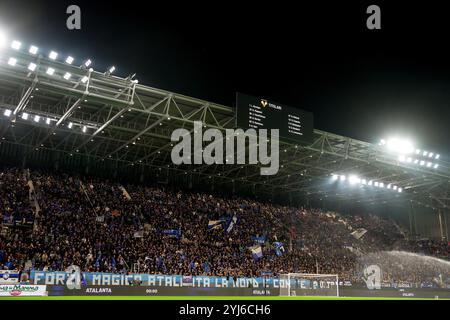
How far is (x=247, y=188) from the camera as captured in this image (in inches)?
1938

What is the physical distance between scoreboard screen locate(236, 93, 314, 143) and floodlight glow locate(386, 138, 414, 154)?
10.0 metres

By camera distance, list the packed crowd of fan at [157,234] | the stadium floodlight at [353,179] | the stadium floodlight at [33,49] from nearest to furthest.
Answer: the stadium floodlight at [33,49], the packed crowd of fan at [157,234], the stadium floodlight at [353,179]

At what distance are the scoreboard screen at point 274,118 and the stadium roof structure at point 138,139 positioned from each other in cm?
169

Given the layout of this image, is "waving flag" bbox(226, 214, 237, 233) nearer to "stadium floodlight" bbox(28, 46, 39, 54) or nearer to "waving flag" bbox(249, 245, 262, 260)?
"waving flag" bbox(249, 245, 262, 260)

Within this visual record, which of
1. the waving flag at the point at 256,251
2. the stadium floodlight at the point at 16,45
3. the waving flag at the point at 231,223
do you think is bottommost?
the waving flag at the point at 256,251

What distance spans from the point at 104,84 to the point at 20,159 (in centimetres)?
1523

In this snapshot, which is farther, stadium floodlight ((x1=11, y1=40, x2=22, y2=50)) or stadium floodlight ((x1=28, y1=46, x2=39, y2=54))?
stadium floodlight ((x1=28, y1=46, x2=39, y2=54))

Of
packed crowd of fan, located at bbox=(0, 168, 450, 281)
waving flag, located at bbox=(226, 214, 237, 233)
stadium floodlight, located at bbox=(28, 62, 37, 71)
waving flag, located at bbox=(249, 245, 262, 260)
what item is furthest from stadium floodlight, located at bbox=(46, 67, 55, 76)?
waving flag, located at bbox=(249, 245, 262, 260)

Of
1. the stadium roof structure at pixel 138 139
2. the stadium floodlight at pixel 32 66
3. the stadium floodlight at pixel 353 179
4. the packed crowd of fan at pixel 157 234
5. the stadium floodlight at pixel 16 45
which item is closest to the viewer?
the stadium floodlight at pixel 16 45

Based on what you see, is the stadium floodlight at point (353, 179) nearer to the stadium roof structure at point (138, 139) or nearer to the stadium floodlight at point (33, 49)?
the stadium roof structure at point (138, 139)

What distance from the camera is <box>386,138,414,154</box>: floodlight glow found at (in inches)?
1433

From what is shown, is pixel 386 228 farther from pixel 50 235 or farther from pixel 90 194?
pixel 50 235

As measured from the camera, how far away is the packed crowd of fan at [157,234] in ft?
85.9

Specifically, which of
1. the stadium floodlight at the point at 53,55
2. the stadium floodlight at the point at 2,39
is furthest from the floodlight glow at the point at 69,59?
the stadium floodlight at the point at 2,39
